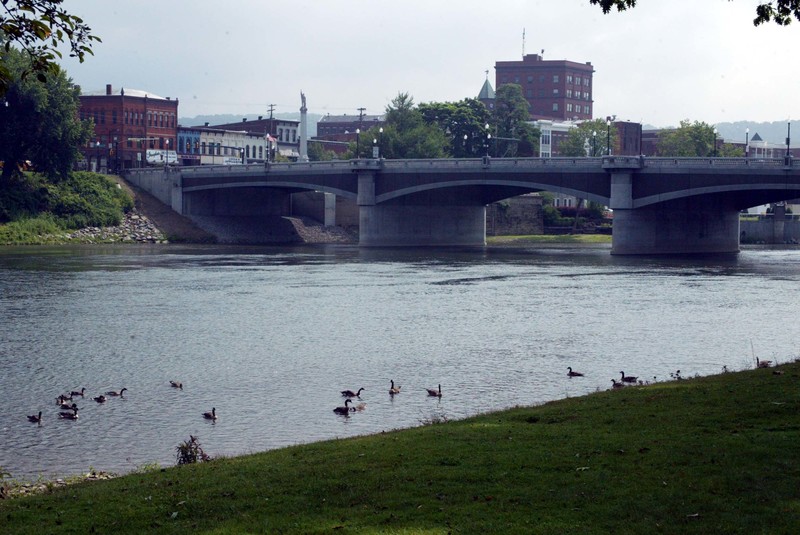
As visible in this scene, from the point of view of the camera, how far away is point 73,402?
26.9 meters

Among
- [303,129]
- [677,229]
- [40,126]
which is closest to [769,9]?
[677,229]

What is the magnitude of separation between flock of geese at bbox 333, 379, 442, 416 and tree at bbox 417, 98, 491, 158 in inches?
5251

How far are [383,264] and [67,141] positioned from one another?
1599 inches

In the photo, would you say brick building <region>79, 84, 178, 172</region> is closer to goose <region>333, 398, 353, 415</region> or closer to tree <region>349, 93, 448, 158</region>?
tree <region>349, 93, 448, 158</region>

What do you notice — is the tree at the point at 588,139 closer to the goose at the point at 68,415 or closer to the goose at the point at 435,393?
the goose at the point at 435,393

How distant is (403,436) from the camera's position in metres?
18.2

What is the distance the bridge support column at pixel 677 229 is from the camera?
9425cm

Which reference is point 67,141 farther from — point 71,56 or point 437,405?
point 71,56

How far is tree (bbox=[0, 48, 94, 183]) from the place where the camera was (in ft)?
328

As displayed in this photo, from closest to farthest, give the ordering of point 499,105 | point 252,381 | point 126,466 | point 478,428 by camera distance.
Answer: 1. point 478,428
2. point 126,466
3. point 252,381
4. point 499,105

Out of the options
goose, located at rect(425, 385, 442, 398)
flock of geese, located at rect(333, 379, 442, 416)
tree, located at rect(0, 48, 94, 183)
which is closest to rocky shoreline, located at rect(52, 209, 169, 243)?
tree, located at rect(0, 48, 94, 183)

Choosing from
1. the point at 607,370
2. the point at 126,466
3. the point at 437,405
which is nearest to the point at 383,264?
the point at 607,370

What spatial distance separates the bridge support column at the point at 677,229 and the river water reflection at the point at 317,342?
18036 millimetres

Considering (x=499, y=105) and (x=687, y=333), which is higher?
(x=499, y=105)
